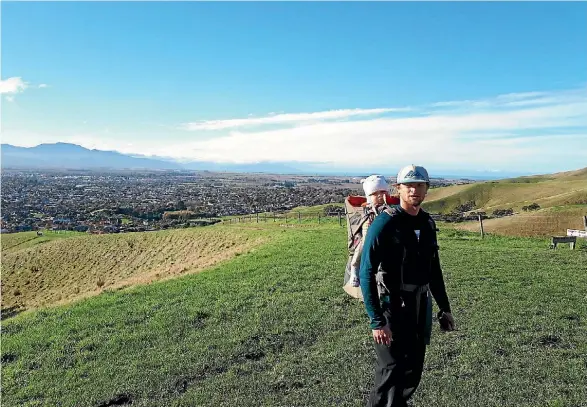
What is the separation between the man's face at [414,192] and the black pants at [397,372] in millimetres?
1310

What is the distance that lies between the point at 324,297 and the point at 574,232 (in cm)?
1870

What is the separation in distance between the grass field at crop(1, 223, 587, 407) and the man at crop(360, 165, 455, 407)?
1.63 m

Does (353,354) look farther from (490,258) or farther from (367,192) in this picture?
(490,258)

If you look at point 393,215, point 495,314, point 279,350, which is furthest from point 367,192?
point 495,314

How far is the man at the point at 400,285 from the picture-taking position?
4.27m

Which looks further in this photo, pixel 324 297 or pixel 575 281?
pixel 575 281

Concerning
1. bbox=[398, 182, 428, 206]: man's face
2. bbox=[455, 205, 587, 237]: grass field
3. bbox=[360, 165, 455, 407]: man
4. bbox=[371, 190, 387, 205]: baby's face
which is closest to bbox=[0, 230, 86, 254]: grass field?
bbox=[455, 205, 587, 237]: grass field

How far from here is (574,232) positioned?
23688 millimetres

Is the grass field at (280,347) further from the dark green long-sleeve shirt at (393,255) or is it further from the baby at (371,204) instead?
the dark green long-sleeve shirt at (393,255)

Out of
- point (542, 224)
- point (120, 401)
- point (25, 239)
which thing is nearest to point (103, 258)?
point (25, 239)

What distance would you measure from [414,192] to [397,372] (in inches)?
69.3

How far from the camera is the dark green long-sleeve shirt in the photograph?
14.0ft

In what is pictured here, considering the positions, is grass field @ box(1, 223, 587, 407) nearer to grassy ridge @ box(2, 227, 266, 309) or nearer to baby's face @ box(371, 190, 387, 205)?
baby's face @ box(371, 190, 387, 205)

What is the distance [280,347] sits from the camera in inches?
317
